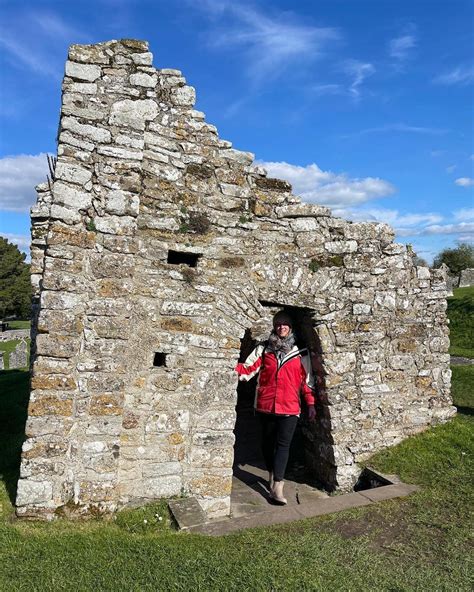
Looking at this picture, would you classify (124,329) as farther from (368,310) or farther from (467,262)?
(467,262)

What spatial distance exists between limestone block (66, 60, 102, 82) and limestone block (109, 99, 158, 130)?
0.36 m

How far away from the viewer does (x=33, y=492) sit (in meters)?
4.43

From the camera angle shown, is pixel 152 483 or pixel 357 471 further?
pixel 357 471

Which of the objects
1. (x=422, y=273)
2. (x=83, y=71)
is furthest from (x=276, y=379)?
(x=83, y=71)

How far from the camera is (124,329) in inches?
191

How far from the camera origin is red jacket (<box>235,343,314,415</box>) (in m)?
5.82

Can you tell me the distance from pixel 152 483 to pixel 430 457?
12.1ft

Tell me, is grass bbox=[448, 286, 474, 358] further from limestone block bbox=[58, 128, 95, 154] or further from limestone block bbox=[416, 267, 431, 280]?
limestone block bbox=[58, 128, 95, 154]

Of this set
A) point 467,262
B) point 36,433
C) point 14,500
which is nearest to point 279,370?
point 36,433

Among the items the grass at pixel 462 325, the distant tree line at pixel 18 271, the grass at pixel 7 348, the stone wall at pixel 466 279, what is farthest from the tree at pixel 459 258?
the grass at pixel 7 348

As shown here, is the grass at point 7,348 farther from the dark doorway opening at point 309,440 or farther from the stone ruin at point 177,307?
A: the stone ruin at point 177,307

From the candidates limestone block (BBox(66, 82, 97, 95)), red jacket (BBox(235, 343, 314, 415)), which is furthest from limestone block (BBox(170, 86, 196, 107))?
red jacket (BBox(235, 343, 314, 415))

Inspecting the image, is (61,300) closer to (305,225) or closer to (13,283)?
(305,225)

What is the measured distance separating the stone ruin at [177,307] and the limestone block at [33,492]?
0.5 inches
